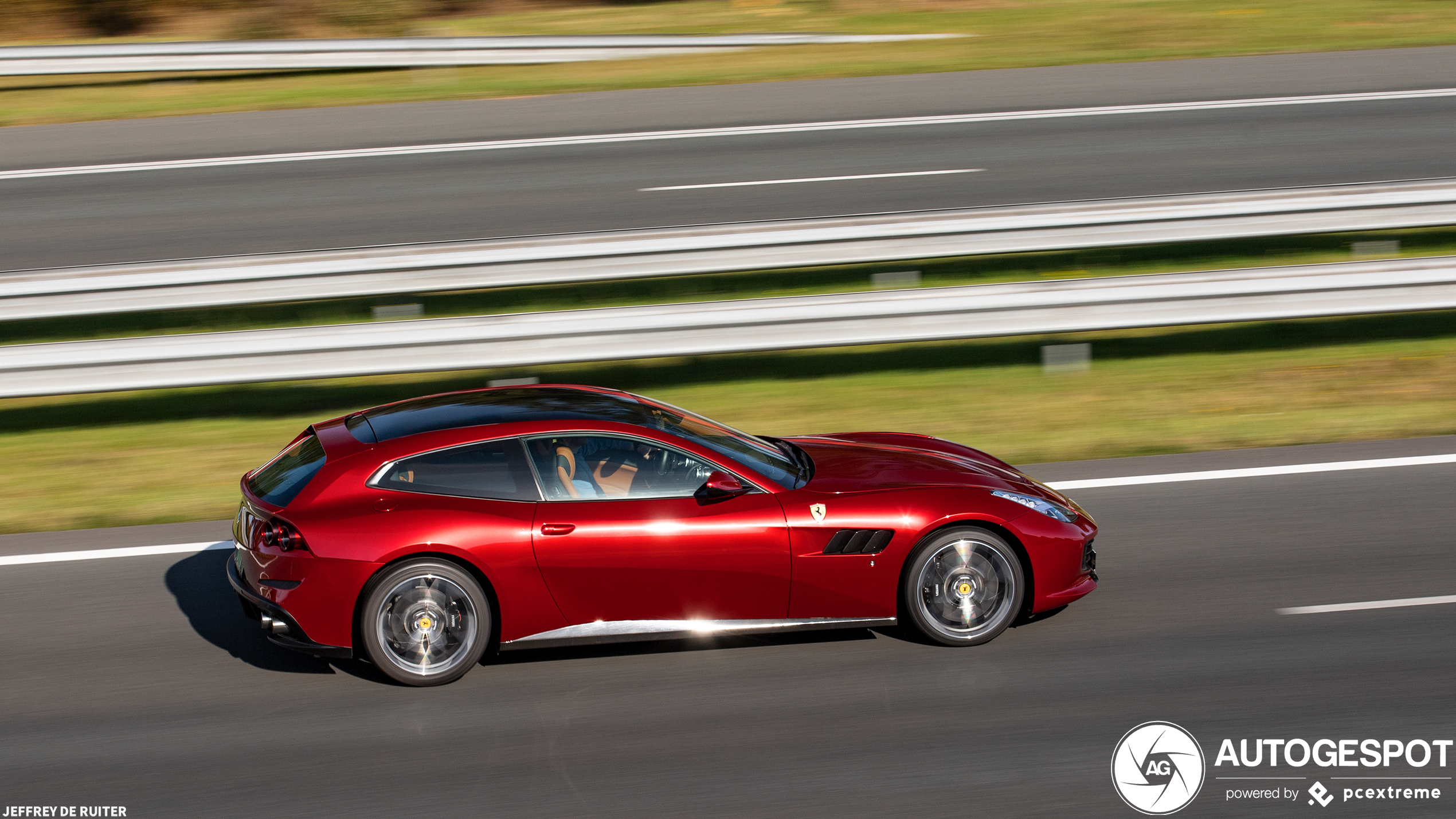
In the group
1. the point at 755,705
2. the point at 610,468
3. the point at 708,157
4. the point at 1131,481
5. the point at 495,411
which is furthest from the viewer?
the point at 708,157

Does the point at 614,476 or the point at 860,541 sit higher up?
the point at 614,476

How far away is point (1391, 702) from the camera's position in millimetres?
5383

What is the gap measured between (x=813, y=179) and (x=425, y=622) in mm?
9516

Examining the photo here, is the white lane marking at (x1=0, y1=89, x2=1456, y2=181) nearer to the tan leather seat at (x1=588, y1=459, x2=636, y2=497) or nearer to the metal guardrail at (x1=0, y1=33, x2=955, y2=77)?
the metal guardrail at (x1=0, y1=33, x2=955, y2=77)

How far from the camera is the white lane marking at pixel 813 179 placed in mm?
14188

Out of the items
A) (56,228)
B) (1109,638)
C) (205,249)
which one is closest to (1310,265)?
(1109,638)

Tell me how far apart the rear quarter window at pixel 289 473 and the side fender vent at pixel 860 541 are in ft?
7.81

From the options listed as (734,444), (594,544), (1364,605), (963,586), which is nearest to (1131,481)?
(1364,605)

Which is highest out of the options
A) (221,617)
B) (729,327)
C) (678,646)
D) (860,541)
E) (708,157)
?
(708,157)

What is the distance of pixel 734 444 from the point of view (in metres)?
6.33

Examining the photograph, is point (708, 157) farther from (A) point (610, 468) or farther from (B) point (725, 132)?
(A) point (610, 468)

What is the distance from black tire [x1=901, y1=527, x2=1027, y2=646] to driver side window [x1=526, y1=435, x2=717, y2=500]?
3.60 ft

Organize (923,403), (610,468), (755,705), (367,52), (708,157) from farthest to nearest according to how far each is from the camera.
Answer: (367,52) → (708,157) → (923,403) → (610,468) → (755,705)

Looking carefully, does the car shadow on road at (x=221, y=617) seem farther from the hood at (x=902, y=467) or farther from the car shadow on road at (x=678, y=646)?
the hood at (x=902, y=467)
